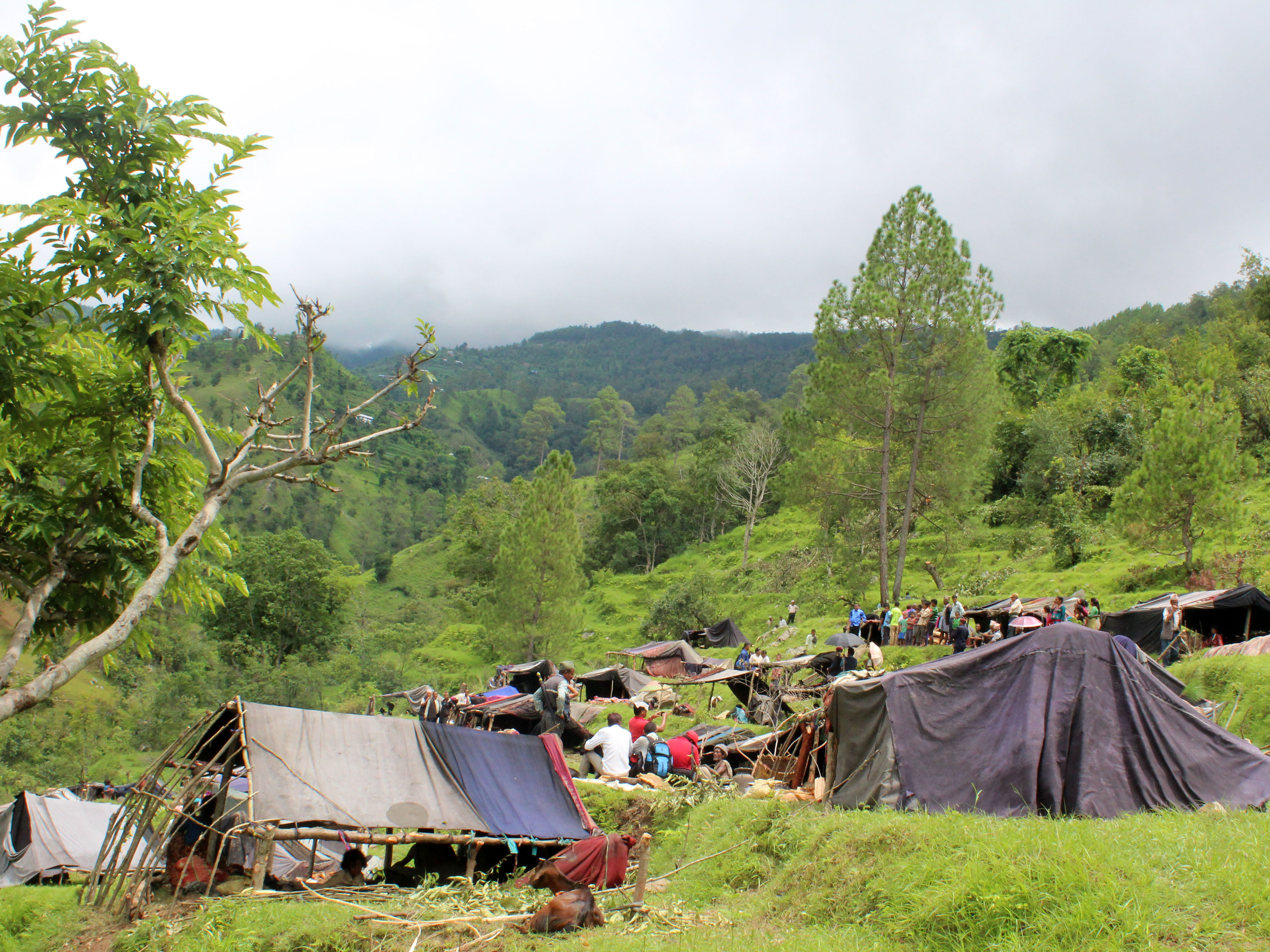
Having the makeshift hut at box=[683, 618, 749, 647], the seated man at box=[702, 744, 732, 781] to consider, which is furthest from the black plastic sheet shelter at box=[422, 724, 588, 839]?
the makeshift hut at box=[683, 618, 749, 647]

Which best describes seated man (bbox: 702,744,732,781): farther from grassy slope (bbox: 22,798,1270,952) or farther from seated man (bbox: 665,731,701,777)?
grassy slope (bbox: 22,798,1270,952)

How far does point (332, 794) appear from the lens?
8625 mm

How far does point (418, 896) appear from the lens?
7824 millimetres

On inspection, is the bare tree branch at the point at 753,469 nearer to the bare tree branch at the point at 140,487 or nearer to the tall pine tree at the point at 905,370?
the tall pine tree at the point at 905,370

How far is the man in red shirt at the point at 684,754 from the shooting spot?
12.9 meters

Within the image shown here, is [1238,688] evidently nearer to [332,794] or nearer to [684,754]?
[684,754]

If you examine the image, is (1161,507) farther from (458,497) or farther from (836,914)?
(458,497)

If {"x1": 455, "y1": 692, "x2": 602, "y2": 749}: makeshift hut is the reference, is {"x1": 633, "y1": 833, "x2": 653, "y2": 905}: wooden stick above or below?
above

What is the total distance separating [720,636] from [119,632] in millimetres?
26515

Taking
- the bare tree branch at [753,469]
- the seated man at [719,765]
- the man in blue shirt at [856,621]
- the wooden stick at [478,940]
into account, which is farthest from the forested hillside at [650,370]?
the wooden stick at [478,940]

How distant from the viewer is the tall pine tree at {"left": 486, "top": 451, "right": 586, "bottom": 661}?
3092 cm

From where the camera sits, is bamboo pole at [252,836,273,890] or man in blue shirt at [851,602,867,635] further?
man in blue shirt at [851,602,867,635]

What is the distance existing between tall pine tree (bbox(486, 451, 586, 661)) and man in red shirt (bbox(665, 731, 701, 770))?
18.0m

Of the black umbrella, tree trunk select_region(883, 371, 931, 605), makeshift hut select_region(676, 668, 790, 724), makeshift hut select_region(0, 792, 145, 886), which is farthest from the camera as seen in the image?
tree trunk select_region(883, 371, 931, 605)
